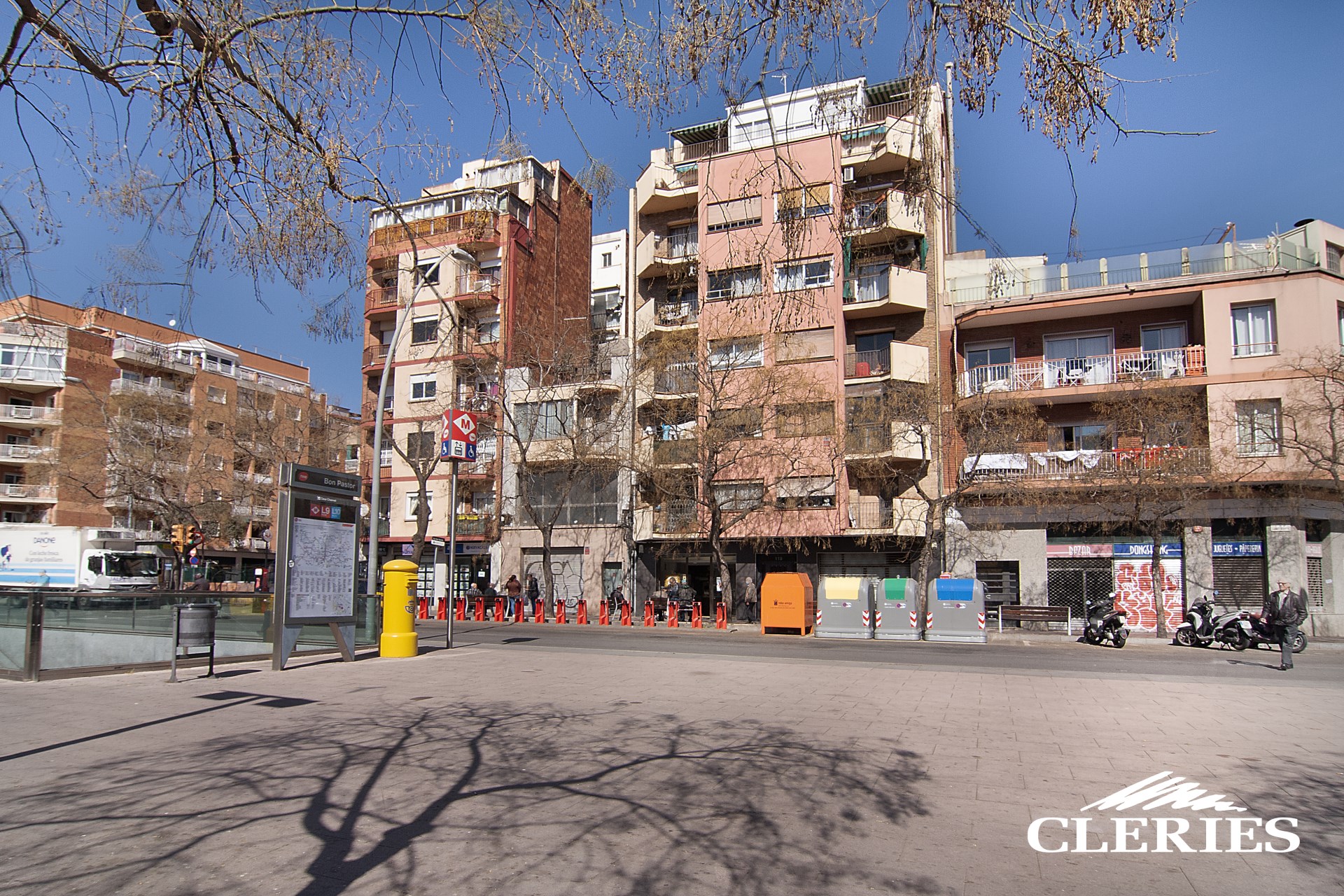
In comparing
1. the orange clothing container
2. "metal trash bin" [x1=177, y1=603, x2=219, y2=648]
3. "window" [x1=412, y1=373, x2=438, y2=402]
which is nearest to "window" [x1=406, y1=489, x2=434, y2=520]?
"window" [x1=412, y1=373, x2=438, y2=402]

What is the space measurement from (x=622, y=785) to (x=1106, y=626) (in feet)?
68.2

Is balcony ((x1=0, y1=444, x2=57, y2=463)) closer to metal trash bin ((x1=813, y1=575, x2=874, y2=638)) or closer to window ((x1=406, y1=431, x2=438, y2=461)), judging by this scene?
window ((x1=406, y1=431, x2=438, y2=461))

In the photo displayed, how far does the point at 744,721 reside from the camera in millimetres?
8680

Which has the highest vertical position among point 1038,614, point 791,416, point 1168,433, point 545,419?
point 545,419

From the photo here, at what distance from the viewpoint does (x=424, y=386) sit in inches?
1725

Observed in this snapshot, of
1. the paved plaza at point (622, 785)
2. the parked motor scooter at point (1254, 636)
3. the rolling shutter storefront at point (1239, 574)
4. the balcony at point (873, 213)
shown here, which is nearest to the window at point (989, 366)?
the rolling shutter storefront at point (1239, 574)

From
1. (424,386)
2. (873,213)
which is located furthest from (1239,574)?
(424,386)

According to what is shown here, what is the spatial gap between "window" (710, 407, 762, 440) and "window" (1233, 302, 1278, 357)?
15.8m

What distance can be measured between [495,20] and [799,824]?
4958 millimetres

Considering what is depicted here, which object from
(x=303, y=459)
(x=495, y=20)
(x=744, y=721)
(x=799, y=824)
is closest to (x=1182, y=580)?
(x=744, y=721)

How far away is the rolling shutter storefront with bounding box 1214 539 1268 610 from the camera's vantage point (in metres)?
27.9

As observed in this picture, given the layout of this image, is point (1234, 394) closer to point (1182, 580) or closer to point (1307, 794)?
point (1182, 580)

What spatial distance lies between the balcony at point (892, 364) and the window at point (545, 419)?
12.2m

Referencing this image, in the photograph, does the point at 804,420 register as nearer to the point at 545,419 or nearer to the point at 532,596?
the point at 532,596
